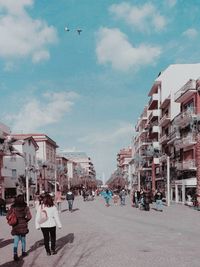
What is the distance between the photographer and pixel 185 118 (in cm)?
4256

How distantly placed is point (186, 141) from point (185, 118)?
7.37 ft

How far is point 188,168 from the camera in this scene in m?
42.4

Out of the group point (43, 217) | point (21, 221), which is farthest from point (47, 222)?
point (21, 221)

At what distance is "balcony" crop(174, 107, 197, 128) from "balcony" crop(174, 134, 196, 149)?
A: 1.41m

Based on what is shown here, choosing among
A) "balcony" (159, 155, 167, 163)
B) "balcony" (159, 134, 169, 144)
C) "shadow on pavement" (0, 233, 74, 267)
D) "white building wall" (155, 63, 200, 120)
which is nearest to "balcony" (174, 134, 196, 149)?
"balcony" (159, 134, 169, 144)

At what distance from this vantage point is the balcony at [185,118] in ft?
134

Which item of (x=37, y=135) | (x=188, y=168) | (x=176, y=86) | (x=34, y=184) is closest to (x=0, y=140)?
(x=34, y=184)

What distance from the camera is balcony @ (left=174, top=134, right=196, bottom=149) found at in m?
42.1

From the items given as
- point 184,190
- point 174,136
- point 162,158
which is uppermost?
point 174,136

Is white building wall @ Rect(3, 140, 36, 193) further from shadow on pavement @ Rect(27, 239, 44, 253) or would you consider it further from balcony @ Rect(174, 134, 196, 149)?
shadow on pavement @ Rect(27, 239, 44, 253)

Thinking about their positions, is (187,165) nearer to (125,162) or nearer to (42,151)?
(42,151)

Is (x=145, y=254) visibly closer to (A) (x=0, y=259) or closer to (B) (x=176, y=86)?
(A) (x=0, y=259)

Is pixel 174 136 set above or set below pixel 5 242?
above

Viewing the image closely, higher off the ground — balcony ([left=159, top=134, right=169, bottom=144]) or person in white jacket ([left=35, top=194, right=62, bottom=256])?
balcony ([left=159, top=134, right=169, bottom=144])
